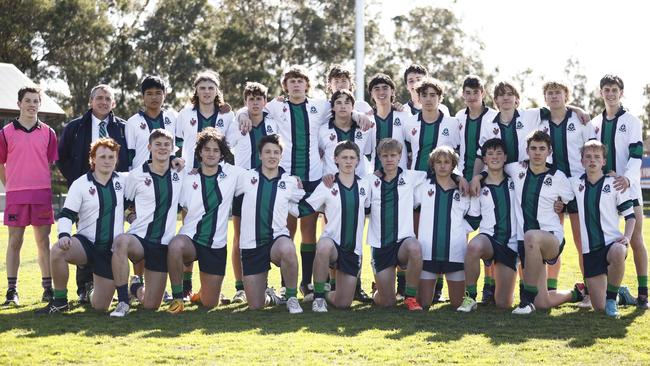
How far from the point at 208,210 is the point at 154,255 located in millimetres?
537

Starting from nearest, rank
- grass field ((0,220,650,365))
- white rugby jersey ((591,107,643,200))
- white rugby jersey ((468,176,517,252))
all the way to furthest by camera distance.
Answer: grass field ((0,220,650,365)) < white rugby jersey ((468,176,517,252)) < white rugby jersey ((591,107,643,200))

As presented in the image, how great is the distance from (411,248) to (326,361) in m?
1.98

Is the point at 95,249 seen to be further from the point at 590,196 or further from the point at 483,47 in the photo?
the point at 483,47

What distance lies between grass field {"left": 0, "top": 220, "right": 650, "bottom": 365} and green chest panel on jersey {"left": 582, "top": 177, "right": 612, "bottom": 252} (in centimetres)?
56

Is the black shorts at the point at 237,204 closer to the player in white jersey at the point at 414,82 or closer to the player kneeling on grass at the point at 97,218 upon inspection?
the player kneeling on grass at the point at 97,218

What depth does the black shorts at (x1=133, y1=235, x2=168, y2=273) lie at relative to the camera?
6160 mm

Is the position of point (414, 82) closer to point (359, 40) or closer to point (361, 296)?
point (361, 296)

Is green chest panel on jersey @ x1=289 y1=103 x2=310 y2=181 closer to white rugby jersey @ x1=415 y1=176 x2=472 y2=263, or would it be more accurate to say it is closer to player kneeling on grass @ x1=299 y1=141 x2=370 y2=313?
player kneeling on grass @ x1=299 y1=141 x2=370 y2=313

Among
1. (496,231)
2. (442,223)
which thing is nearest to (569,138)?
(496,231)

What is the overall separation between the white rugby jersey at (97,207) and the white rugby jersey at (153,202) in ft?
0.36

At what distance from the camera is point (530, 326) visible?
552 cm

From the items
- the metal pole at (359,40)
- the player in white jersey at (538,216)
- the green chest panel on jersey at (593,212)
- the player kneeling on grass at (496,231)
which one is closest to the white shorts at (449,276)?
the player kneeling on grass at (496,231)

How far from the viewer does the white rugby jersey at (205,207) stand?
6.31 metres

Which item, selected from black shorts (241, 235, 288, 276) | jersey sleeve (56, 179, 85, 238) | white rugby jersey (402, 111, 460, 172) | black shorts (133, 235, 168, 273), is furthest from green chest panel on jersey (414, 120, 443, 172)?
jersey sleeve (56, 179, 85, 238)
